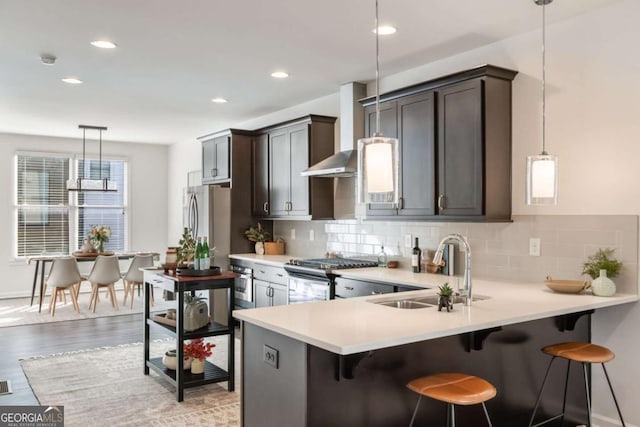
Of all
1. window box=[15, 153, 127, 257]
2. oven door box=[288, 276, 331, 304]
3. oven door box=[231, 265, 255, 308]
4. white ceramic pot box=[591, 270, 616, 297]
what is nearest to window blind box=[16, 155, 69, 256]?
window box=[15, 153, 127, 257]

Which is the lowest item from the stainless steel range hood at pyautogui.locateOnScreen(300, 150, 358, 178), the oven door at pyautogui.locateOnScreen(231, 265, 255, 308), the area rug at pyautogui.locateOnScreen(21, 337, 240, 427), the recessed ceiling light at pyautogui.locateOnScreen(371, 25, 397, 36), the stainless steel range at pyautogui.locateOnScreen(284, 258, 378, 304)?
the area rug at pyautogui.locateOnScreen(21, 337, 240, 427)

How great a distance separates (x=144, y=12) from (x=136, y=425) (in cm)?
268

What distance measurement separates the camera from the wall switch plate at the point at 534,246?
148 inches

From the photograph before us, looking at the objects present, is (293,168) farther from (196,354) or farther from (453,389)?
(453,389)

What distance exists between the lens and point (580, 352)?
2873 mm

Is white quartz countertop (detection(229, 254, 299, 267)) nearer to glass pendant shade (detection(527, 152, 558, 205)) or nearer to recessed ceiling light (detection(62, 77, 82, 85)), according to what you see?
recessed ceiling light (detection(62, 77, 82, 85))

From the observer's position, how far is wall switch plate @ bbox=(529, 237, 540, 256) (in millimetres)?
3768

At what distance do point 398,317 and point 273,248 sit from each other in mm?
4170

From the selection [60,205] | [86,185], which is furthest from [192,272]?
[60,205]

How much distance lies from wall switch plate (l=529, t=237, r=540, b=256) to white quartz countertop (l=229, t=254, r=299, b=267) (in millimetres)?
2482

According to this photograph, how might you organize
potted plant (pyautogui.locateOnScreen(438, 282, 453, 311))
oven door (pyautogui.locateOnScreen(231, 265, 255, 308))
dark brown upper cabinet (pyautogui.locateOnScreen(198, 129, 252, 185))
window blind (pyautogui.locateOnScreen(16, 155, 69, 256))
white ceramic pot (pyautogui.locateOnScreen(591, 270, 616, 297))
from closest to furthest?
potted plant (pyautogui.locateOnScreen(438, 282, 453, 311))
white ceramic pot (pyautogui.locateOnScreen(591, 270, 616, 297))
oven door (pyautogui.locateOnScreen(231, 265, 255, 308))
dark brown upper cabinet (pyautogui.locateOnScreen(198, 129, 252, 185))
window blind (pyautogui.locateOnScreen(16, 155, 69, 256))

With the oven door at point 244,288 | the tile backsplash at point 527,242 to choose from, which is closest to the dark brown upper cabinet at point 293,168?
the tile backsplash at point 527,242

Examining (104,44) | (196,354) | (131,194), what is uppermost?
(104,44)

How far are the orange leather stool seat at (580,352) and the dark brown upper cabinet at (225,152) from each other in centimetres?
458
